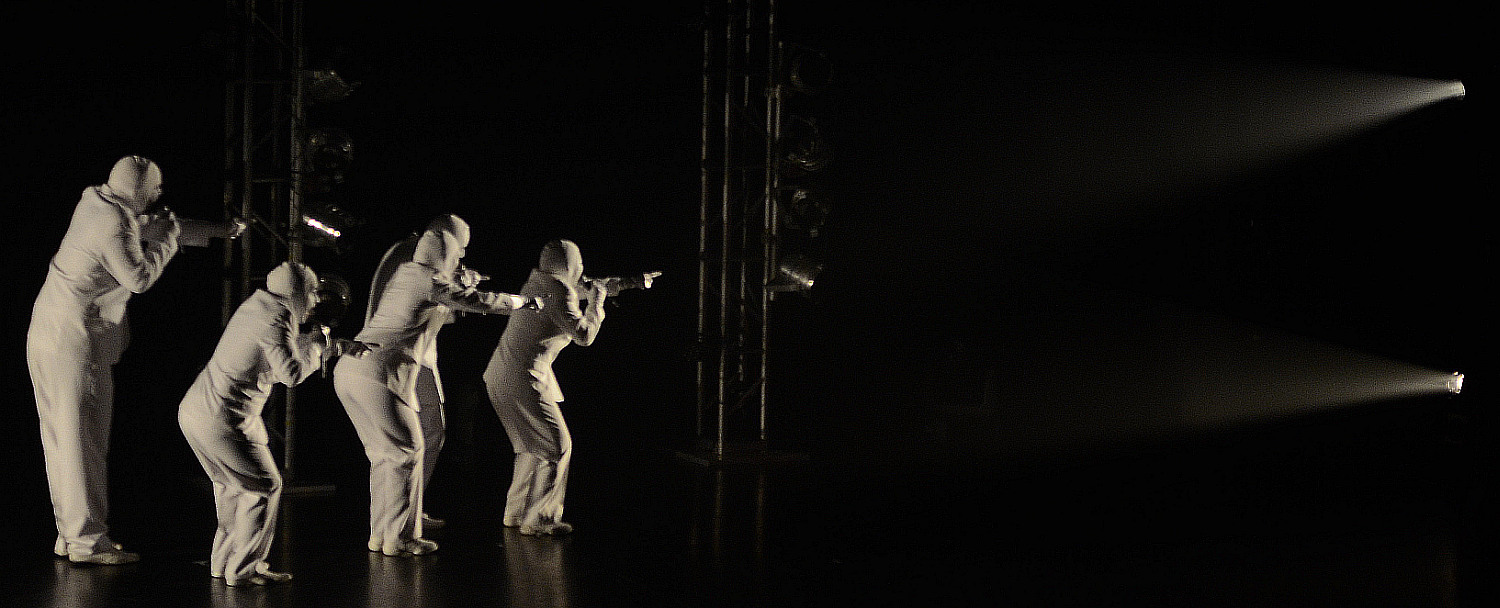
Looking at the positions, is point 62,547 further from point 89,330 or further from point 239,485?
point 239,485

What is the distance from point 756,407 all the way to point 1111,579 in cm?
471

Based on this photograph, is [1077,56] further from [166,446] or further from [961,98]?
[166,446]

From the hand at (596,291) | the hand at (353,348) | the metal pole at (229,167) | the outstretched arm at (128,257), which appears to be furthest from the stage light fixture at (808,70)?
the outstretched arm at (128,257)

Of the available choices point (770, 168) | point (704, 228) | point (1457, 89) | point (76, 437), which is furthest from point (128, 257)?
point (1457, 89)

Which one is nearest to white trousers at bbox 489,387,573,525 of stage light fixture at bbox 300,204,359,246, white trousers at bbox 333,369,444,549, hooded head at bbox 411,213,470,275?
white trousers at bbox 333,369,444,549

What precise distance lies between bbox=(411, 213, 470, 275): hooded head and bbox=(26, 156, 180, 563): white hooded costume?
2.87 ft

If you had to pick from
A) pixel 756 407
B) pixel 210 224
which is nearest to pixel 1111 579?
pixel 210 224

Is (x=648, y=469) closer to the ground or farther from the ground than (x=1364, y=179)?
closer to the ground

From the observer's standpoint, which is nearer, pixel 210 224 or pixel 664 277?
pixel 210 224

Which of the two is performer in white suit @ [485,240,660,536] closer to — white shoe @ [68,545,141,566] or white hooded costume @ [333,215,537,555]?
white hooded costume @ [333,215,537,555]

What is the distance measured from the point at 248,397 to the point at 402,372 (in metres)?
0.66

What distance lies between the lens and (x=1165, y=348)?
35.1 feet

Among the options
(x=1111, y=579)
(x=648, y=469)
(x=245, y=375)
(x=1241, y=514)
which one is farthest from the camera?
(x=648, y=469)

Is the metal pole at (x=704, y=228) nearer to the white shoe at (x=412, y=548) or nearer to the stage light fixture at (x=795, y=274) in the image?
the stage light fixture at (x=795, y=274)
